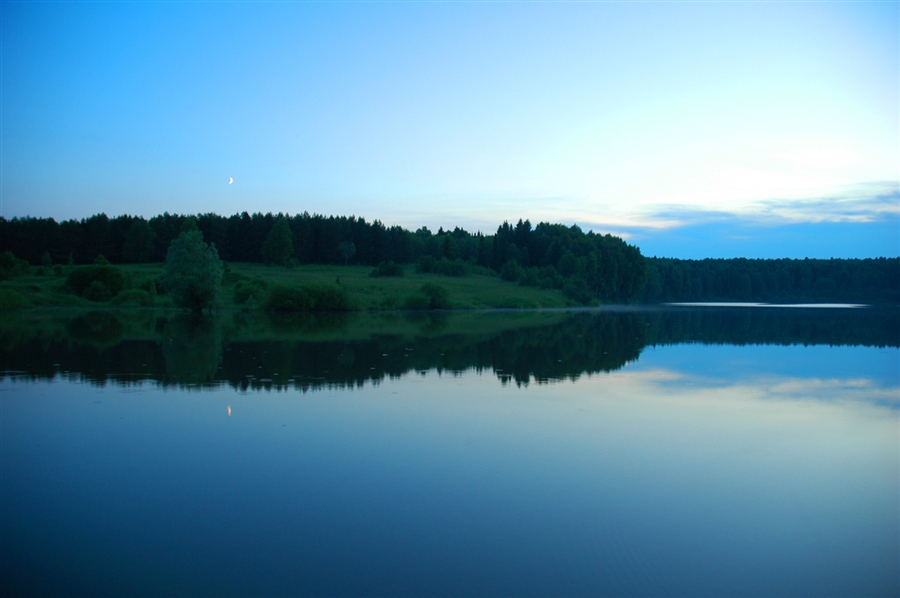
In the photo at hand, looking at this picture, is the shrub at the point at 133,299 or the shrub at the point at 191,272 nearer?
the shrub at the point at 191,272

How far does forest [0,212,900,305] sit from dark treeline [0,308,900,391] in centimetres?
4349

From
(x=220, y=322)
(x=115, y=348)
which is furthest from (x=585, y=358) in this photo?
(x=220, y=322)

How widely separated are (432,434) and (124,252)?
290 ft

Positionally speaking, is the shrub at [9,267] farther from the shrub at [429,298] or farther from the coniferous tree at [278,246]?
the shrub at [429,298]

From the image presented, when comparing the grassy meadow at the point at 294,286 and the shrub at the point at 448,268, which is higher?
the shrub at the point at 448,268

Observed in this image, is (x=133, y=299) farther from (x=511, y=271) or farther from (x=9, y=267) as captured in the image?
(x=511, y=271)

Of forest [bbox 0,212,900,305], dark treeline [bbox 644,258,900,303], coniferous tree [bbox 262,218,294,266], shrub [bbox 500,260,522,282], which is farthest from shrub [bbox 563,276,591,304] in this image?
dark treeline [bbox 644,258,900,303]

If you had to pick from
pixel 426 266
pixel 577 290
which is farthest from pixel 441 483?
pixel 577 290

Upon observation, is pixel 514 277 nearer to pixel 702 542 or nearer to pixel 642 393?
pixel 642 393

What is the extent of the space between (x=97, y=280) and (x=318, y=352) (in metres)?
46.1

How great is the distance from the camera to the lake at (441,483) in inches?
250

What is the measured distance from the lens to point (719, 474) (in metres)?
9.62

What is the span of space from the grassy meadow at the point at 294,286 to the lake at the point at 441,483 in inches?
1509

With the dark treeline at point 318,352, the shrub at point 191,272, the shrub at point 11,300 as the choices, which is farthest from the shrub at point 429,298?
the shrub at point 11,300
